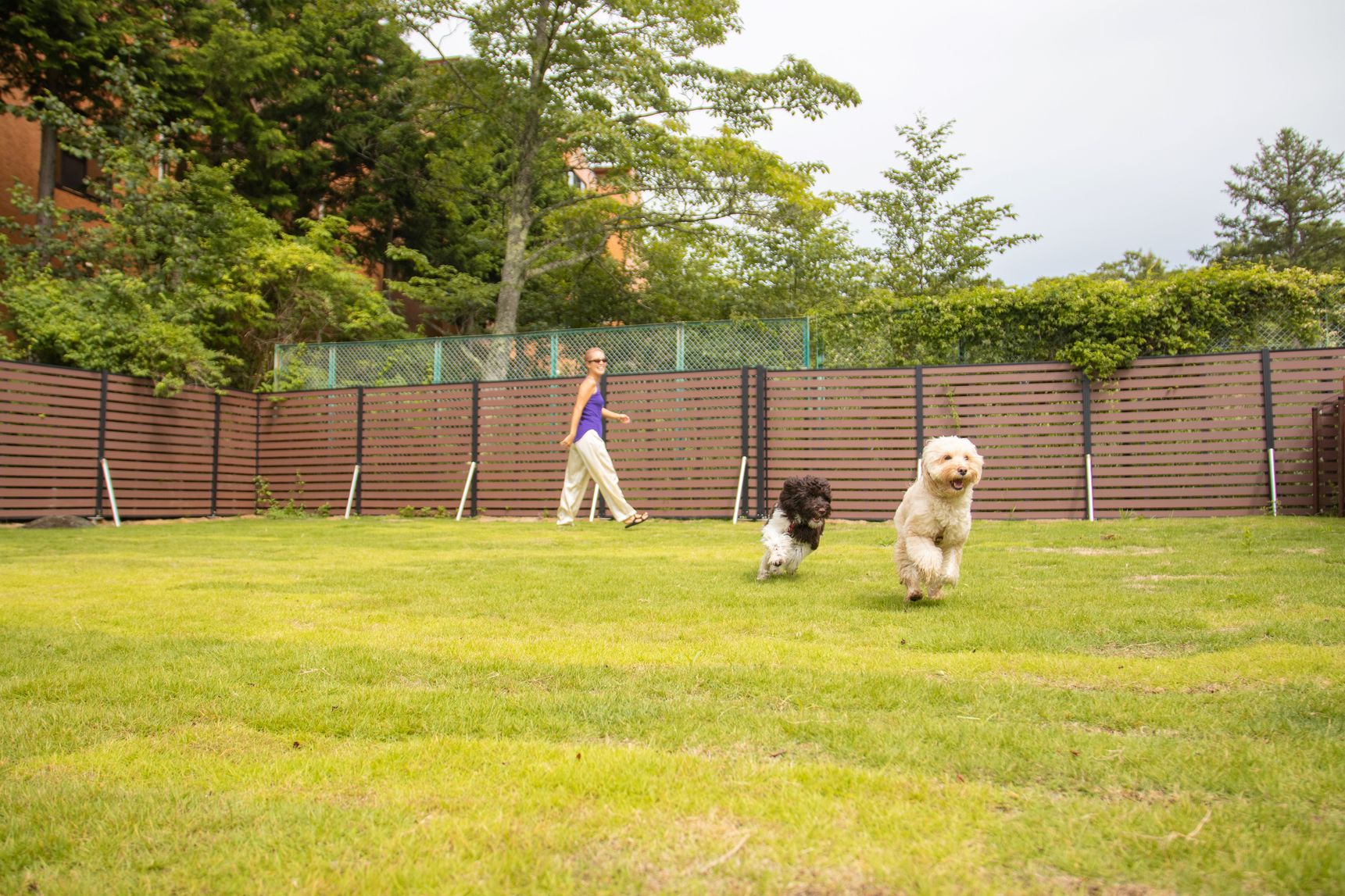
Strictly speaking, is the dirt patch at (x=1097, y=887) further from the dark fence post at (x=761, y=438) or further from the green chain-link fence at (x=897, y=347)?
the green chain-link fence at (x=897, y=347)

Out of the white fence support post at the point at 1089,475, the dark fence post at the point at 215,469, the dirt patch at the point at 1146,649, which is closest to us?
the dirt patch at the point at 1146,649

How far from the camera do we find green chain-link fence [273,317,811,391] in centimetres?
1430

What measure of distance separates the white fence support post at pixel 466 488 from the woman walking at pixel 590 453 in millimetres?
4336

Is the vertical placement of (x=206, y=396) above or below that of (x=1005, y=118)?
below

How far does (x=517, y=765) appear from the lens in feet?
7.62

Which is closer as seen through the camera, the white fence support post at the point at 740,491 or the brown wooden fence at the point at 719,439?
the brown wooden fence at the point at 719,439

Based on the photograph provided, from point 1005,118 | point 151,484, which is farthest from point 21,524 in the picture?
point 1005,118

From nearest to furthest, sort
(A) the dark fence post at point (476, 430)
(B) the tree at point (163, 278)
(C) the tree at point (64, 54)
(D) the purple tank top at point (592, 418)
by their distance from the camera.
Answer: (D) the purple tank top at point (592, 418)
(B) the tree at point (163, 278)
(A) the dark fence post at point (476, 430)
(C) the tree at point (64, 54)

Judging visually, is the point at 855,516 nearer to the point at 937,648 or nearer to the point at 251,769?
the point at 937,648

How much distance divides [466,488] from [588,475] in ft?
14.5

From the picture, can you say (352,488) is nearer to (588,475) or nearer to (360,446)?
(360,446)

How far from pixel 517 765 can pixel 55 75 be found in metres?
21.1

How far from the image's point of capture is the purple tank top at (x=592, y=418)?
10.8 metres

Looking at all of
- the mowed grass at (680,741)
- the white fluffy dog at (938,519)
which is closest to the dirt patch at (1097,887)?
the mowed grass at (680,741)
